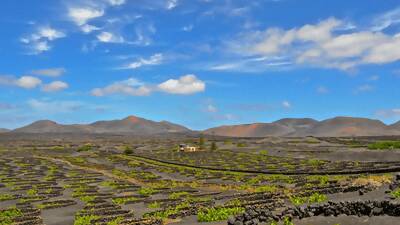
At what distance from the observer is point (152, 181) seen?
70.5 metres

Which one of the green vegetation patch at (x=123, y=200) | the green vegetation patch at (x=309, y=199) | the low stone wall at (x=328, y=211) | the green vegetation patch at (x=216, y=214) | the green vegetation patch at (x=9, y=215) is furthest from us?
the green vegetation patch at (x=123, y=200)

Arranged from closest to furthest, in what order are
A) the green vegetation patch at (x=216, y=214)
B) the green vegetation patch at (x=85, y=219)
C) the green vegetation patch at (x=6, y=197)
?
the green vegetation patch at (x=216, y=214)
the green vegetation patch at (x=85, y=219)
the green vegetation patch at (x=6, y=197)

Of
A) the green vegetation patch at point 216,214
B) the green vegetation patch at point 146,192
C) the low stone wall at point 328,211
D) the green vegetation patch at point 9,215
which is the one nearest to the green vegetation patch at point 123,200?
the green vegetation patch at point 146,192

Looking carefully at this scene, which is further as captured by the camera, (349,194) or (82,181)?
(82,181)

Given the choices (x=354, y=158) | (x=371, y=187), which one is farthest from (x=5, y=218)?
(x=354, y=158)

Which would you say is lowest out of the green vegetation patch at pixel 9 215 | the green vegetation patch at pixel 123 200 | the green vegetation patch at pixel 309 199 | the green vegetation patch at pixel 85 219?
the green vegetation patch at pixel 9 215

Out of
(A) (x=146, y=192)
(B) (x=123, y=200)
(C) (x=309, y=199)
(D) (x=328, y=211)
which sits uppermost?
(D) (x=328, y=211)

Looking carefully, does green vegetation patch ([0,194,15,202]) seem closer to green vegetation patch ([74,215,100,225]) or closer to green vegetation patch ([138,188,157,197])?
green vegetation patch ([138,188,157,197])

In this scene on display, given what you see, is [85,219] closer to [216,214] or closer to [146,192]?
[216,214]

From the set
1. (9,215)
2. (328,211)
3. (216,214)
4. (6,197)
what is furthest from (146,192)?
(328,211)

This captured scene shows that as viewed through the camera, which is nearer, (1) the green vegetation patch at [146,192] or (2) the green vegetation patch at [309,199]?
(2) the green vegetation patch at [309,199]

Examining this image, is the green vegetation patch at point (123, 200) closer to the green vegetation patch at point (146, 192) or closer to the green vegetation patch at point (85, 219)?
the green vegetation patch at point (146, 192)

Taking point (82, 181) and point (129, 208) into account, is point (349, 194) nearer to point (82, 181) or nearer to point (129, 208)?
point (129, 208)

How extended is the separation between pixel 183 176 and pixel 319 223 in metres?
52.5
